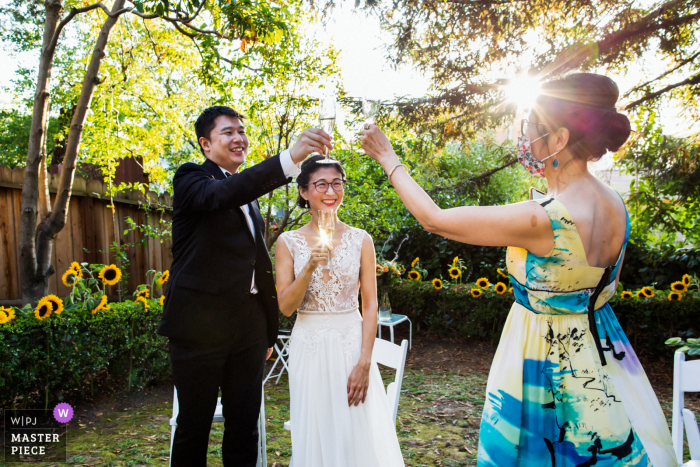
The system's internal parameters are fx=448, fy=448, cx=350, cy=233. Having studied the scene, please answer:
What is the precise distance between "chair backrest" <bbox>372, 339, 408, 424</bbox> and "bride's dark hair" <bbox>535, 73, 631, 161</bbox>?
142 centimetres

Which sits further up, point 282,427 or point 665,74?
point 665,74

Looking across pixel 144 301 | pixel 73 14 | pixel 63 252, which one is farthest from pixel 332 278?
pixel 63 252

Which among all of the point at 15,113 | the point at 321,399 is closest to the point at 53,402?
the point at 321,399

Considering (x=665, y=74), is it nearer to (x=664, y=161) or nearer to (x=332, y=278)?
(x=664, y=161)

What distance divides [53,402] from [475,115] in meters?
5.09

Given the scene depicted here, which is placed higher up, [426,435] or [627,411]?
[627,411]

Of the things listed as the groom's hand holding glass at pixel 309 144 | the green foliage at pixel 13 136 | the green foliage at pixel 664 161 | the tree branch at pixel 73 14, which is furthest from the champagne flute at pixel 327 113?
the green foliage at pixel 13 136

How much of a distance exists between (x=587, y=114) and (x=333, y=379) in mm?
1657

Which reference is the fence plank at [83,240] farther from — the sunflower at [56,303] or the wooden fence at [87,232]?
the sunflower at [56,303]

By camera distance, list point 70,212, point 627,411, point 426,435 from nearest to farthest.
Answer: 1. point 627,411
2. point 426,435
3. point 70,212

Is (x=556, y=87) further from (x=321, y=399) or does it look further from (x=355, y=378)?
(x=321, y=399)

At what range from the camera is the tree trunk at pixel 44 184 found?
472 centimetres

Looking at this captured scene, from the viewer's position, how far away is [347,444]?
224cm

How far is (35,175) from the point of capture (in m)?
4.75
